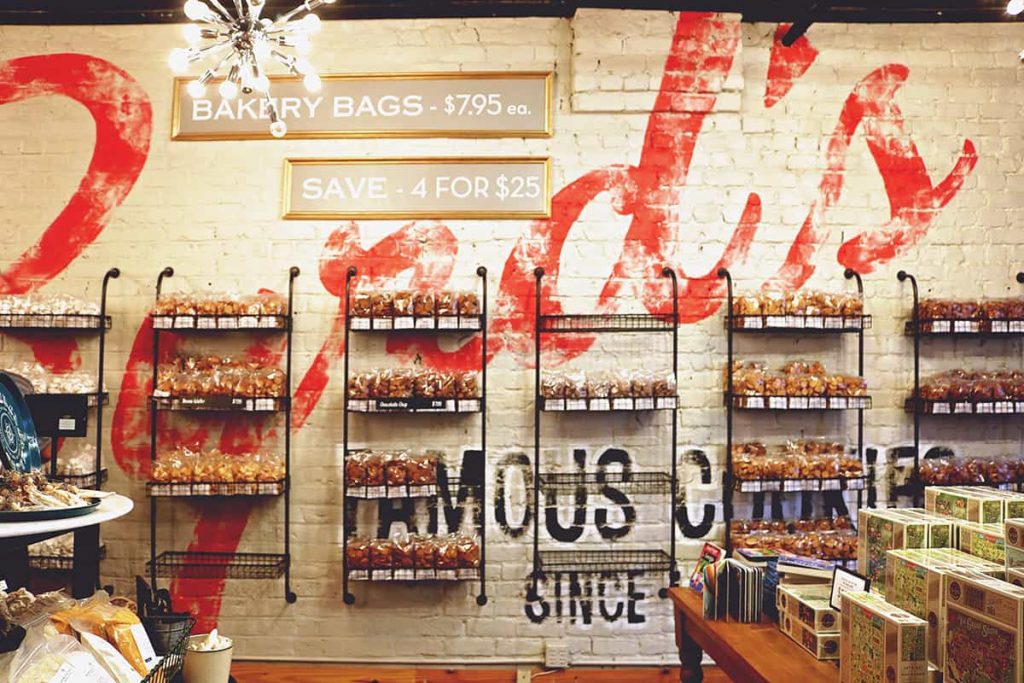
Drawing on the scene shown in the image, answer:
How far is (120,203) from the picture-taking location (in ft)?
13.9

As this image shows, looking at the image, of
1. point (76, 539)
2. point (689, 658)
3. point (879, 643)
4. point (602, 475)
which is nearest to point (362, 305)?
point (602, 475)

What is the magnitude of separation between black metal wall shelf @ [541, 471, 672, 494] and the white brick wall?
0.08m

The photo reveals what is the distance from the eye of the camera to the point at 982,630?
1.75 meters

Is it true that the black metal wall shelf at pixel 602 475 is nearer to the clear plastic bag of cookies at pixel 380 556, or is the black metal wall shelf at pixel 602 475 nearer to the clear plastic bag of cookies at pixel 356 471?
the clear plastic bag of cookies at pixel 380 556

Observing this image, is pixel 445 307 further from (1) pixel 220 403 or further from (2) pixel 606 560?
(2) pixel 606 560

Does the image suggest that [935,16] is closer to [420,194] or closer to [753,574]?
[420,194]

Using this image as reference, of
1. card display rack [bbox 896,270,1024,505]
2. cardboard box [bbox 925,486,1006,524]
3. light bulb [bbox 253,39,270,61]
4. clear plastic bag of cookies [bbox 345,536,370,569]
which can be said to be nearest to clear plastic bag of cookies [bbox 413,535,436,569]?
clear plastic bag of cookies [bbox 345,536,370,569]

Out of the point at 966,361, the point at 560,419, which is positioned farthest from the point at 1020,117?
the point at 560,419

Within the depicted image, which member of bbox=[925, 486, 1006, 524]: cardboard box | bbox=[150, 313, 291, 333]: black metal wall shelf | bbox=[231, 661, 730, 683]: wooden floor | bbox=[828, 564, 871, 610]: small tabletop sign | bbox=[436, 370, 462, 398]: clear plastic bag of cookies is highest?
bbox=[150, 313, 291, 333]: black metal wall shelf

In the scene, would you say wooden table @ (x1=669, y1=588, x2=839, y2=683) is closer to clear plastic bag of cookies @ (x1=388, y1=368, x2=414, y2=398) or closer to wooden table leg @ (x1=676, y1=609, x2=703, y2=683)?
wooden table leg @ (x1=676, y1=609, x2=703, y2=683)

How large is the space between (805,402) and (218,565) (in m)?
3.34

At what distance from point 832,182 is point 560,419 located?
2.10 metres

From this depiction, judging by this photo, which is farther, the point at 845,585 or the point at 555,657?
the point at 555,657

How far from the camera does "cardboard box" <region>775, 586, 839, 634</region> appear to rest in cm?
231
